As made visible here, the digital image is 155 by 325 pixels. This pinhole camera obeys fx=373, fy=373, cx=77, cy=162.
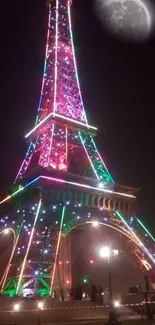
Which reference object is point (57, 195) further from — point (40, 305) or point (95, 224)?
point (40, 305)

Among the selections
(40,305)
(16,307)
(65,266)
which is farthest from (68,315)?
(65,266)

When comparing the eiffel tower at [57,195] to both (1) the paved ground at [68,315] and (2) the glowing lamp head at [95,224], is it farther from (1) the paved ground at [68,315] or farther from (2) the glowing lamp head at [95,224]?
(1) the paved ground at [68,315]

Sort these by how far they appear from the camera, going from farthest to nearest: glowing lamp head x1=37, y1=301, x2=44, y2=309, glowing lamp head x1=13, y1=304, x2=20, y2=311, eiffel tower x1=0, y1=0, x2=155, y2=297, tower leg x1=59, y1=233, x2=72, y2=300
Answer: tower leg x1=59, y1=233, x2=72, y2=300
eiffel tower x1=0, y1=0, x2=155, y2=297
glowing lamp head x1=37, y1=301, x2=44, y2=309
glowing lamp head x1=13, y1=304, x2=20, y2=311

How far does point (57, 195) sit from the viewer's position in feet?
116

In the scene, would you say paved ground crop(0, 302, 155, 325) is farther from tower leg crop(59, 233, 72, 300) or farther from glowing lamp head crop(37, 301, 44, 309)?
tower leg crop(59, 233, 72, 300)

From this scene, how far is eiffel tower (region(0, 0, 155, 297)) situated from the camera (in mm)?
28750

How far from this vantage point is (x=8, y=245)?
37.5m

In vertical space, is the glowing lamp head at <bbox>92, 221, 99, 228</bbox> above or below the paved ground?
above

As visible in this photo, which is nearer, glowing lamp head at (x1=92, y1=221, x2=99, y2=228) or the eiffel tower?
the eiffel tower

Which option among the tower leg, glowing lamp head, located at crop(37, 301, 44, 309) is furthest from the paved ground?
the tower leg

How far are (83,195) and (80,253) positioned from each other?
571 cm

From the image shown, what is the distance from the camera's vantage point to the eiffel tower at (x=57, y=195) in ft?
94.3

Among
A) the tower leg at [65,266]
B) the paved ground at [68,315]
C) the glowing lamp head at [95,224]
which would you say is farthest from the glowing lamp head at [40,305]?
the glowing lamp head at [95,224]

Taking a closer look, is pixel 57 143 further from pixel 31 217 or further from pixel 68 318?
pixel 68 318
